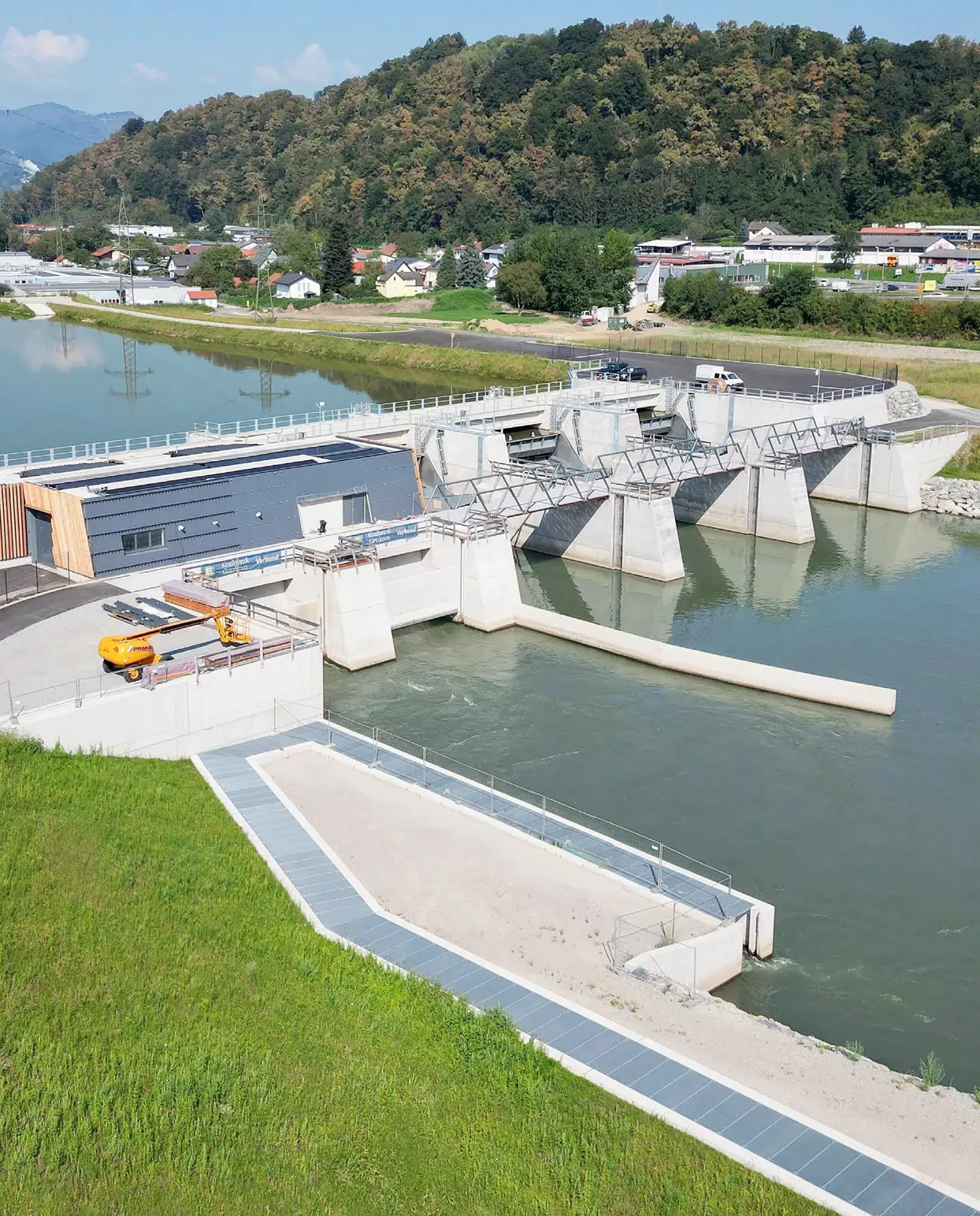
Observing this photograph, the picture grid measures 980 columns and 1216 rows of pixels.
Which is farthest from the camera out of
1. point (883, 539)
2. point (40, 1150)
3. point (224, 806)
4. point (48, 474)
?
point (883, 539)

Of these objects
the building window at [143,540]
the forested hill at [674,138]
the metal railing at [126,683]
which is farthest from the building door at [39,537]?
the forested hill at [674,138]

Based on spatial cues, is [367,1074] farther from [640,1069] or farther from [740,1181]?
[740,1181]

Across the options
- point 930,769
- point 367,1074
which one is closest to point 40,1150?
point 367,1074

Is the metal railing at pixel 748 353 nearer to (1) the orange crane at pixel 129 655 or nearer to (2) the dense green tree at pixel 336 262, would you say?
(2) the dense green tree at pixel 336 262

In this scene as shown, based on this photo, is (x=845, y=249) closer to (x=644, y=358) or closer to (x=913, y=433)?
(x=644, y=358)

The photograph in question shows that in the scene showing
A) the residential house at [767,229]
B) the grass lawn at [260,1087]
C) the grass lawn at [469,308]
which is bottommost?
the grass lawn at [260,1087]

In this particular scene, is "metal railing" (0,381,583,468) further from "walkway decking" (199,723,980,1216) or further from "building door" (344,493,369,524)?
"walkway decking" (199,723,980,1216)
